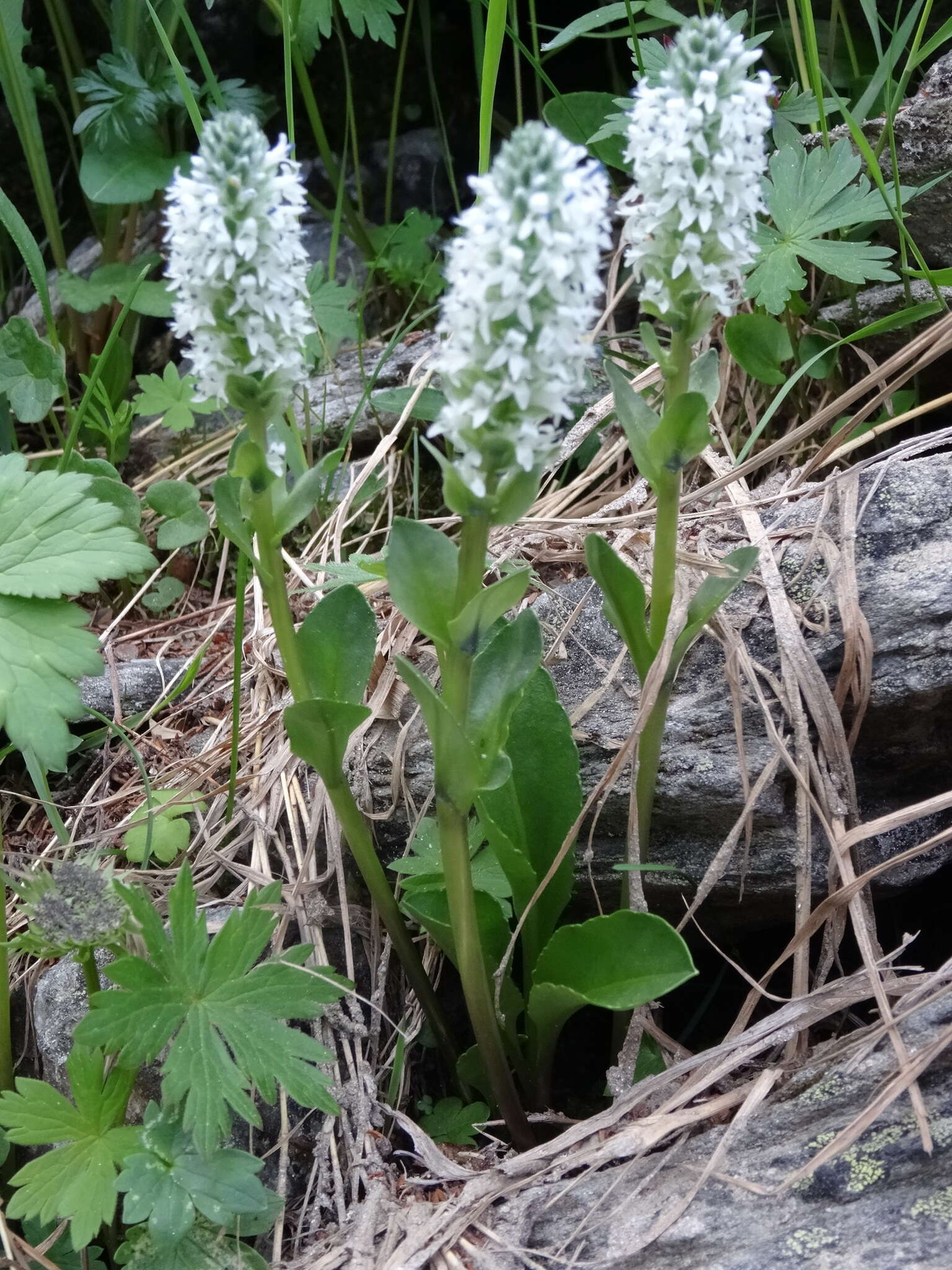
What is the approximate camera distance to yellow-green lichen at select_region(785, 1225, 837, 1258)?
44.0 inches

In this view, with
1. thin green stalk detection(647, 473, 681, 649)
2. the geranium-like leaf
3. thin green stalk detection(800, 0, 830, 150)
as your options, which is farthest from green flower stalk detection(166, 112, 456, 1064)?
thin green stalk detection(800, 0, 830, 150)

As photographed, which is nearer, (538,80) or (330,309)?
(330,309)

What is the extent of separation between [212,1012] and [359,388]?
1813 mm

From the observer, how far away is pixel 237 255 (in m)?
1.02

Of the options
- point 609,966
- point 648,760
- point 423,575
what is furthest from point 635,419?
point 609,966

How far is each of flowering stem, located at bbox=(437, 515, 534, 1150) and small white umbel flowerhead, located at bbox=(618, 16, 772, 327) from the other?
0.38 m

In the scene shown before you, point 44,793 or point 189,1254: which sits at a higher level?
point 44,793

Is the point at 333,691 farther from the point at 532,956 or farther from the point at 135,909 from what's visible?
the point at 532,956

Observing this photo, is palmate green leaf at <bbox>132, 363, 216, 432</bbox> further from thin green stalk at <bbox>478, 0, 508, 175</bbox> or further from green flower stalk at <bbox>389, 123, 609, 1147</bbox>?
green flower stalk at <bbox>389, 123, 609, 1147</bbox>

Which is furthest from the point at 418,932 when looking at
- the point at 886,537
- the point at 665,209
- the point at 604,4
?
the point at 604,4

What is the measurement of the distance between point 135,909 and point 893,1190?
0.97 m

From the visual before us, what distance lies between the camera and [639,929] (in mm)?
1271

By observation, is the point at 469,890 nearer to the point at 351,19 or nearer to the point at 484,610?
the point at 484,610

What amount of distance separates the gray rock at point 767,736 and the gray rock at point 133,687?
0.63 m
